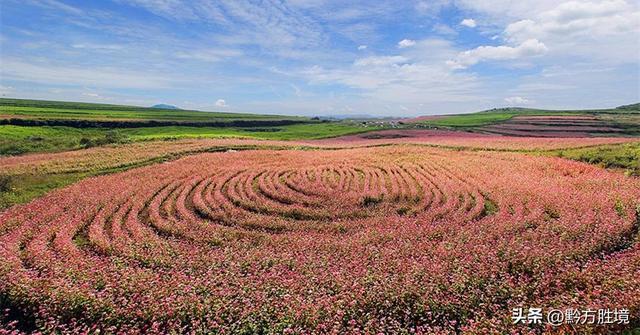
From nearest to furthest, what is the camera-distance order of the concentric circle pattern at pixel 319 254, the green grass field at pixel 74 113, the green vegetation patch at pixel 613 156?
the concentric circle pattern at pixel 319 254, the green vegetation patch at pixel 613 156, the green grass field at pixel 74 113

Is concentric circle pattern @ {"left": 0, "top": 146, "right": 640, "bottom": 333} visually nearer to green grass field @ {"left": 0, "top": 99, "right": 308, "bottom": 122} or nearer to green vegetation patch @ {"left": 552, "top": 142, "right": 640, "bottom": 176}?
green vegetation patch @ {"left": 552, "top": 142, "right": 640, "bottom": 176}

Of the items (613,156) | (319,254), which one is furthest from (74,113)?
(613,156)

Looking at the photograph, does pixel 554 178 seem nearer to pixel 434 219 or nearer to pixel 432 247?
pixel 434 219

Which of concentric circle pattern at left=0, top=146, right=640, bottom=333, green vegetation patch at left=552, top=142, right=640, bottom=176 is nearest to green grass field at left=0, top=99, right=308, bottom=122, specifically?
concentric circle pattern at left=0, top=146, right=640, bottom=333

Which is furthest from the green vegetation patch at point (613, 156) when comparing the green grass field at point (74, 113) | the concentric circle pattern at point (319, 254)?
the green grass field at point (74, 113)

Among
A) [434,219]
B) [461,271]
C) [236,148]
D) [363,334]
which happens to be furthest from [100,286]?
[236,148]

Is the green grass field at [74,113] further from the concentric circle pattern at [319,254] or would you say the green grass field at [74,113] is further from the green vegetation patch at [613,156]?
the green vegetation patch at [613,156]

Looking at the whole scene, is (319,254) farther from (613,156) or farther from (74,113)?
(74,113)

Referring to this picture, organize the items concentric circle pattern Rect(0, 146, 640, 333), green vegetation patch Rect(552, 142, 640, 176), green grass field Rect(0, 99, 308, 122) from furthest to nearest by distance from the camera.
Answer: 1. green grass field Rect(0, 99, 308, 122)
2. green vegetation patch Rect(552, 142, 640, 176)
3. concentric circle pattern Rect(0, 146, 640, 333)
